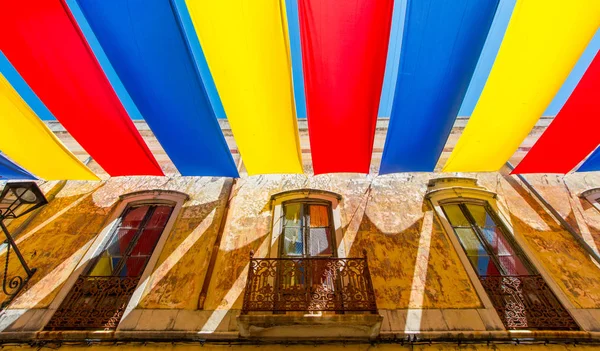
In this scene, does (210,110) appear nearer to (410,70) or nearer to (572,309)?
(410,70)

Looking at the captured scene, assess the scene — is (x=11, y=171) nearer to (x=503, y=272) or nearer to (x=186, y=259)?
(x=186, y=259)

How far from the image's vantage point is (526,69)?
3463 mm

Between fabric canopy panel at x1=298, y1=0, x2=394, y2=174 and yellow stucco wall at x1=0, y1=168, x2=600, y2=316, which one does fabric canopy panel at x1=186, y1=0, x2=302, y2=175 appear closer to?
fabric canopy panel at x1=298, y1=0, x2=394, y2=174

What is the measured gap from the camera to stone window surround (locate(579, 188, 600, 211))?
529cm

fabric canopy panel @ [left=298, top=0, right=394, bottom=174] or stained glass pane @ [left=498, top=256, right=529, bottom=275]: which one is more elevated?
fabric canopy panel @ [left=298, top=0, right=394, bottom=174]

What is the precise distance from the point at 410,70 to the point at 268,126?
2.06m

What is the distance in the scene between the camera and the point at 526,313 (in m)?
3.77

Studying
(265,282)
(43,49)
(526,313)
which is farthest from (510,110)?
(43,49)

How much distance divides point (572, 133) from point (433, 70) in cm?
257

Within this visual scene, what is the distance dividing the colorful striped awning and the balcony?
74.7 inches

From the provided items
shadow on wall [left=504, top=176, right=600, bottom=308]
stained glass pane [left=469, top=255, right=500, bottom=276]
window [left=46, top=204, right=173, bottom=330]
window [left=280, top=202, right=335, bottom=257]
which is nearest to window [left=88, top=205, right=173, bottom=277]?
window [left=46, top=204, right=173, bottom=330]

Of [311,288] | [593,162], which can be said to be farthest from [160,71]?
[593,162]

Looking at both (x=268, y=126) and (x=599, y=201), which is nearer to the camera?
(x=268, y=126)

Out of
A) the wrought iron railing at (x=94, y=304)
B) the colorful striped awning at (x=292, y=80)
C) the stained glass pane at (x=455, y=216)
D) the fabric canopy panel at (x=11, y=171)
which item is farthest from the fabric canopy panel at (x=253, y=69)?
the fabric canopy panel at (x=11, y=171)
